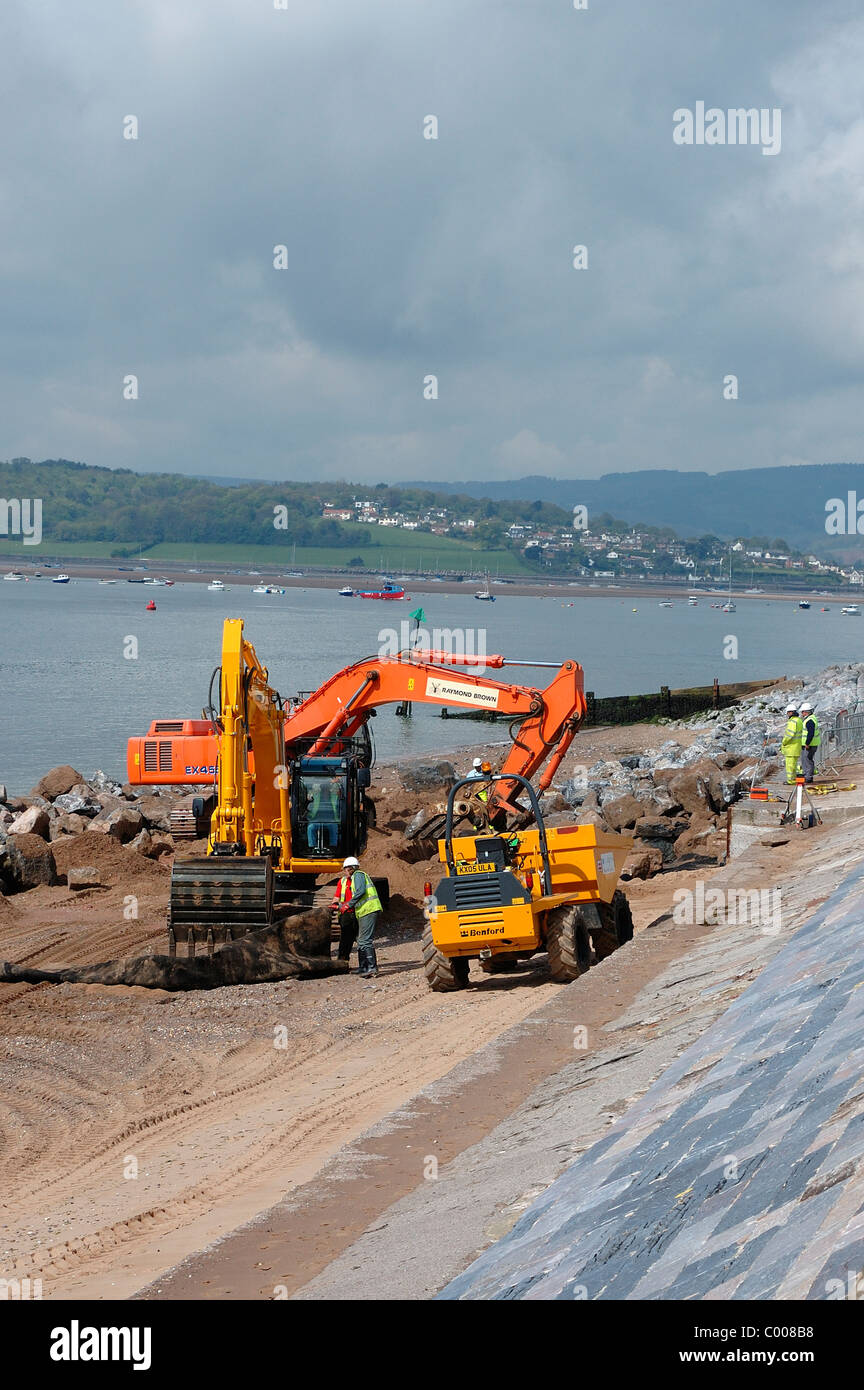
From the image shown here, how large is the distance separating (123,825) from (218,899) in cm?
1172

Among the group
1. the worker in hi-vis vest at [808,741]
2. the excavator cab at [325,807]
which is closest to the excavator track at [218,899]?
the excavator cab at [325,807]

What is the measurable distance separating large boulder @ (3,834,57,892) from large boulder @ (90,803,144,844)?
323cm


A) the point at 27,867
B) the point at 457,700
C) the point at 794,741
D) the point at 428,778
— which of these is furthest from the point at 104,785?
the point at 794,741

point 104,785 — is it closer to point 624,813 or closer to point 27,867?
point 27,867

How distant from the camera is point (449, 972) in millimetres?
14539

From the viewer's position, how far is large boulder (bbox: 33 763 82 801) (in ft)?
116

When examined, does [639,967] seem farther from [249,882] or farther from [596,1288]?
[596,1288]

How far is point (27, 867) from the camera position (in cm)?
2302

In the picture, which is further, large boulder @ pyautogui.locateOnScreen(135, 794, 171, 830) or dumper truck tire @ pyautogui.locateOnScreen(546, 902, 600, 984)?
large boulder @ pyautogui.locateOnScreen(135, 794, 171, 830)

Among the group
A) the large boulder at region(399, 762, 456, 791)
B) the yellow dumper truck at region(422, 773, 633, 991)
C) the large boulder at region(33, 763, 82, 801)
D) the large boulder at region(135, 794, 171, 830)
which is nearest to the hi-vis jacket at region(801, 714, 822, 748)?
the yellow dumper truck at region(422, 773, 633, 991)

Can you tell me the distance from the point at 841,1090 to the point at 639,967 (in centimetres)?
827

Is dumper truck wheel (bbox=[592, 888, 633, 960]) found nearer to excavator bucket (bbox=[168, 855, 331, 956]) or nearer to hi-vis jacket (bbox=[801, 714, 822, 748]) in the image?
excavator bucket (bbox=[168, 855, 331, 956])

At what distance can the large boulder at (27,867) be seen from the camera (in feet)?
75.1
